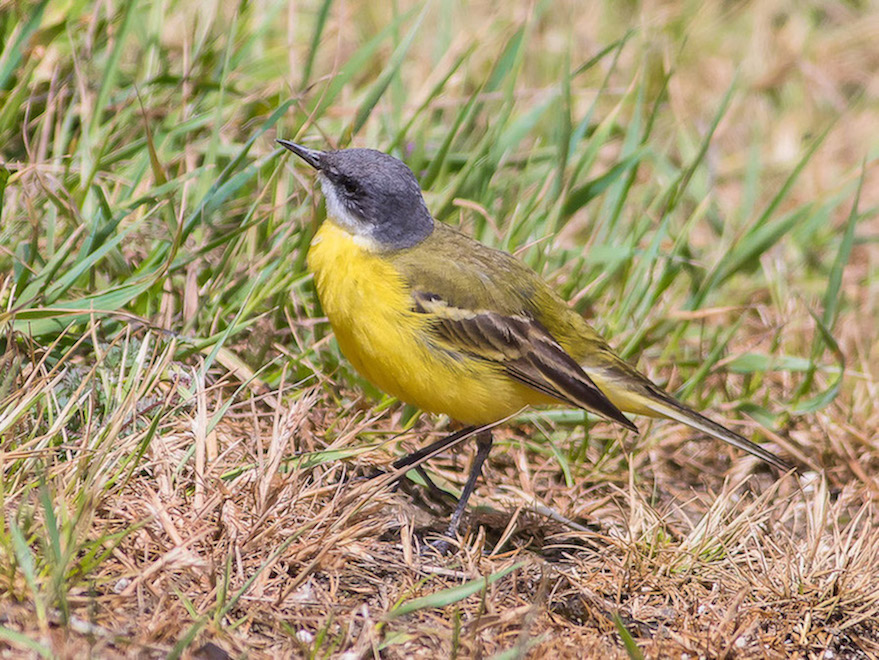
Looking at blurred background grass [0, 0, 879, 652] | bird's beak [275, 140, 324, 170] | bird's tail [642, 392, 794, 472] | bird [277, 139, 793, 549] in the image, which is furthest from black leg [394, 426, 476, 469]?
bird's beak [275, 140, 324, 170]

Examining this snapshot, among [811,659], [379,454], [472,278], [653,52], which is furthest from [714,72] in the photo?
[811,659]

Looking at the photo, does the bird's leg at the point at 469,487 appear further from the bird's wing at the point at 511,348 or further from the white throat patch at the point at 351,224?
the white throat patch at the point at 351,224

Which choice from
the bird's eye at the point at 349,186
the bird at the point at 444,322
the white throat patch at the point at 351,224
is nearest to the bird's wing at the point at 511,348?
the bird at the point at 444,322

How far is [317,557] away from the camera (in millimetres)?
3473

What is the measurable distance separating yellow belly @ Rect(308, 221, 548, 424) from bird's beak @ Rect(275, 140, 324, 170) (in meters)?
0.38

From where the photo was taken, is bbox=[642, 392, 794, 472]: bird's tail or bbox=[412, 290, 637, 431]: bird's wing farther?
bbox=[642, 392, 794, 472]: bird's tail

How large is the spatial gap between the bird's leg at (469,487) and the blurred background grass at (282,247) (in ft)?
0.91

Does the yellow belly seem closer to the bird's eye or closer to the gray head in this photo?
the gray head

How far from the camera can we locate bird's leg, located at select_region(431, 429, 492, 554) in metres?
4.14

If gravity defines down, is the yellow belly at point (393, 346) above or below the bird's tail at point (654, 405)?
above

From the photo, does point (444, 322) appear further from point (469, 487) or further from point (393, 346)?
point (469, 487)

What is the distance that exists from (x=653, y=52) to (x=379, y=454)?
470cm

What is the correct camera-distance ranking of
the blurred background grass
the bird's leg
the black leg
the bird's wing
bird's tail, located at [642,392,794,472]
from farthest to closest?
1. bird's tail, located at [642,392,794,472]
2. the bird's wing
3. the black leg
4. the bird's leg
5. the blurred background grass

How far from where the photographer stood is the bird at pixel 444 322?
4352 mm
